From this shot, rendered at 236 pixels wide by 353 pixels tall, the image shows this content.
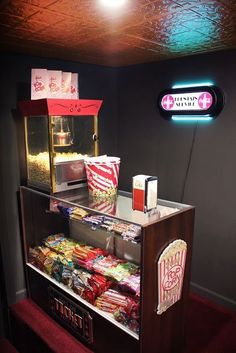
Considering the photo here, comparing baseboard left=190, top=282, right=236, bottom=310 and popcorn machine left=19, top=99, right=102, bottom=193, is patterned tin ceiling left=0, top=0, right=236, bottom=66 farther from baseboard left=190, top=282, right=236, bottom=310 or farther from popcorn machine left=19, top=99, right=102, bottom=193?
baseboard left=190, top=282, right=236, bottom=310

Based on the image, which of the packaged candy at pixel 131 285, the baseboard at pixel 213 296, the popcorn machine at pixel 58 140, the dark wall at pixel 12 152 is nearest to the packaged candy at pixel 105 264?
the packaged candy at pixel 131 285

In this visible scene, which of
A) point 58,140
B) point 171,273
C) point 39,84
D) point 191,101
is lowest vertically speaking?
point 171,273

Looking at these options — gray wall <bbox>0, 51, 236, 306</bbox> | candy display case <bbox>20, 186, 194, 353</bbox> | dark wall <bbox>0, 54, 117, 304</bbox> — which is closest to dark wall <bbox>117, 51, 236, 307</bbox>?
gray wall <bbox>0, 51, 236, 306</bbox>

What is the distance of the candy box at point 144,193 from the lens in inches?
75.7

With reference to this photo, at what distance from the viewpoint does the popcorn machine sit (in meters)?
2.27

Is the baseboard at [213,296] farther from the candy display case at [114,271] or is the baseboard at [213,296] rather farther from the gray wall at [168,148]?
the candy display case at [114,271]

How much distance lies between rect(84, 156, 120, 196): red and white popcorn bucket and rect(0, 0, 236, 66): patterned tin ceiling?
0.89m

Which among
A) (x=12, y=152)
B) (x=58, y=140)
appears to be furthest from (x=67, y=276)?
(x=12, y=152)

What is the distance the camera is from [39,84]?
7.68ft

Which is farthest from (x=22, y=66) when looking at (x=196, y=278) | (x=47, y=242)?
(x=196, y=278)

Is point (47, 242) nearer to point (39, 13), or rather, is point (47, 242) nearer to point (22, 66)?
point (22, 66)

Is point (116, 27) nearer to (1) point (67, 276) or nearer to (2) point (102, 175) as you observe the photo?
(2) point (102, 175)

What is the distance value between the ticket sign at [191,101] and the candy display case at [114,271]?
1056mm

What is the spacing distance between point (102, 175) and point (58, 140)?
48 centimetres
